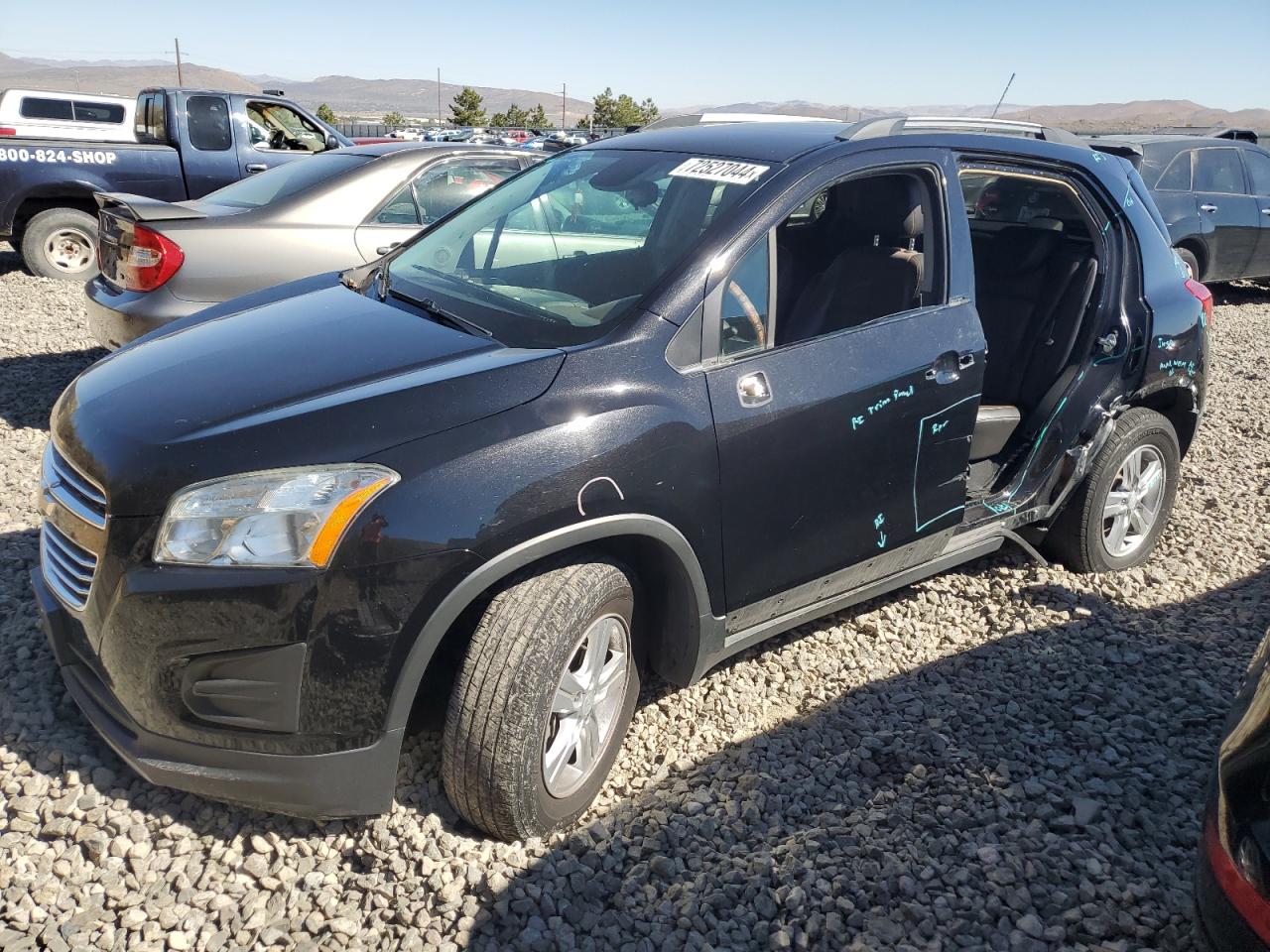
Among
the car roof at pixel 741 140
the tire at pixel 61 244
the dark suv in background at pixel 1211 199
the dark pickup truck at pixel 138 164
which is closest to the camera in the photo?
the car roof at pixel 741 140

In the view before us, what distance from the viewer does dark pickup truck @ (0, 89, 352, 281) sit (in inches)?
370

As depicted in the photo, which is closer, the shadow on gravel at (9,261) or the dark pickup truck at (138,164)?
the dark pickup truck at (138,164)

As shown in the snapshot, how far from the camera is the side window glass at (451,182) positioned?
241 inches

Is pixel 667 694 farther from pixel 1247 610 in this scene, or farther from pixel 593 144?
pixel 1247 610

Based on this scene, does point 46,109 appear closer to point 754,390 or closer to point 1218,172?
point 754,390

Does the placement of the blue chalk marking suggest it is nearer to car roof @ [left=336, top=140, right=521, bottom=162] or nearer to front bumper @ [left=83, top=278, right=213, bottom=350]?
front bumper @ [left=83, top=278, right=213, bottom=350]

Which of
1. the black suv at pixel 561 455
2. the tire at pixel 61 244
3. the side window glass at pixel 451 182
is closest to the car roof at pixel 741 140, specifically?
the black suv at pixel 561 455

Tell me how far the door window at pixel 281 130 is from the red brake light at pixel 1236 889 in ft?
35.4

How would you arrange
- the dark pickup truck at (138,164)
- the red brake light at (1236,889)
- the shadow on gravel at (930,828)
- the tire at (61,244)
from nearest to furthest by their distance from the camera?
the red brake light at (1236,889), the shadow on gravel at (930,828), the dark pickup truck at (138,164), the tire at (61,244)

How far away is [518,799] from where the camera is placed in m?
2.55

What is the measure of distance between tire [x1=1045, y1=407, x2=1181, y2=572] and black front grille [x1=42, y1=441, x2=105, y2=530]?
3556 mm

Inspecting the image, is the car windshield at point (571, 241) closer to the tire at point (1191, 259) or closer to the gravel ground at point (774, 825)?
the gravel ground at point (774, 825)

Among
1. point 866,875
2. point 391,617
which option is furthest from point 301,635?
point 866,875

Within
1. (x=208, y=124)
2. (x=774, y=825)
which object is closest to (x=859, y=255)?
(x=774, y=825)
